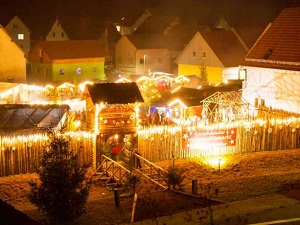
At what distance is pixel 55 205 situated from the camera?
1505 centimetres

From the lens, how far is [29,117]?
2709 centimetres

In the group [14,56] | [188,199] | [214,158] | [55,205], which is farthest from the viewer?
[14,56]

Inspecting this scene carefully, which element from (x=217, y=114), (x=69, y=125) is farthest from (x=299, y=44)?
(x=69, y=125)

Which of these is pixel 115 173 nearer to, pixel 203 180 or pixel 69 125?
pixel 203 180

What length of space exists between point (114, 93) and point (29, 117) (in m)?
5.88

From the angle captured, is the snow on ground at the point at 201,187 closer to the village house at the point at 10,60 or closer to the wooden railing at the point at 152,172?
the wooden railing at the point at 152,172

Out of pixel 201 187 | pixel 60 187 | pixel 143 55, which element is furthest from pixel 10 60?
pixel 60 187

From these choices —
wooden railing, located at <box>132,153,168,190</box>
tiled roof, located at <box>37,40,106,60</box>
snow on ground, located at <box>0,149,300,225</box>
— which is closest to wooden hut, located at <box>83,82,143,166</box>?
wooden railing, located at <box>132,153,168,190</box>

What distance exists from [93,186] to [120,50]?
4672cm

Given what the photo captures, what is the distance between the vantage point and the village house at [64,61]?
5575 centimetres

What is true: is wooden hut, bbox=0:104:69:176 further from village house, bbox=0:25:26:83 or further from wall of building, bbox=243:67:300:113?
village house, bbox=0:25:26:83

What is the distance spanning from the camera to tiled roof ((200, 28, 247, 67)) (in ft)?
174

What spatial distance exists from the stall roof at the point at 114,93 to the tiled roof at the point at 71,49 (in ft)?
107

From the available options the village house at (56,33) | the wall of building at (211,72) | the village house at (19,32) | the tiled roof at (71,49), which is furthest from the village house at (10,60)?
the village house at (56,33)
